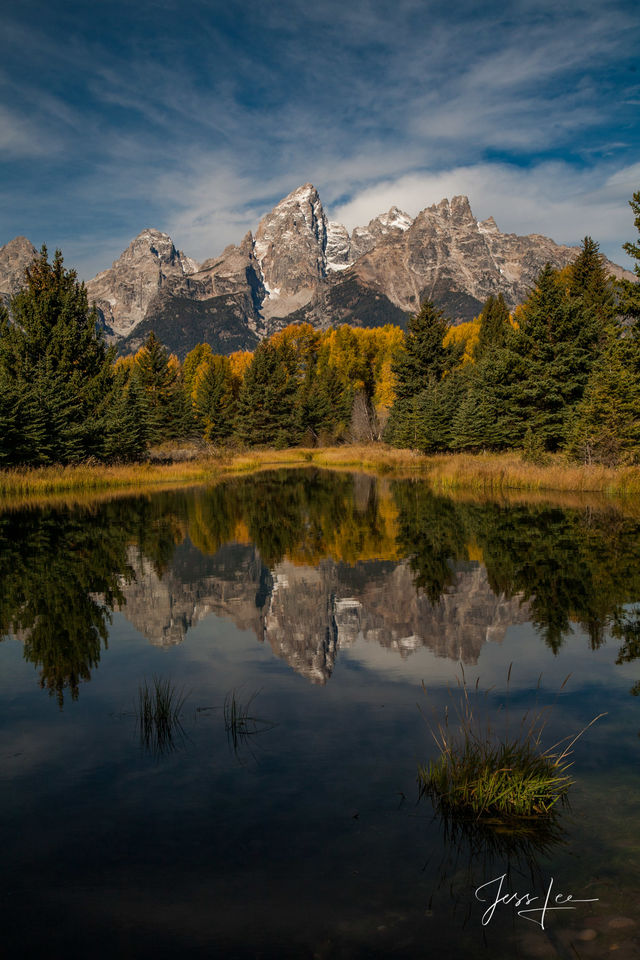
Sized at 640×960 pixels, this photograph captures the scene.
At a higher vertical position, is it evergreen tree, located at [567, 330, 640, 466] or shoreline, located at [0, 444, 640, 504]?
evergreen tree, located at [567, 330, 640, 466]

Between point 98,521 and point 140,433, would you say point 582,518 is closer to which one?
point 98,521

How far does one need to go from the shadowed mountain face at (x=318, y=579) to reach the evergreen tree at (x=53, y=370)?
12.9 metres

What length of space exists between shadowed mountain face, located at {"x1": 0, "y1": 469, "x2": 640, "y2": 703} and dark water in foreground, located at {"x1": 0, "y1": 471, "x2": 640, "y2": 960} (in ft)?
0.29

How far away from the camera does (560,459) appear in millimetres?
33969

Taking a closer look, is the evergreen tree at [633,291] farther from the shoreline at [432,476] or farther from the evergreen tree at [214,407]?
the evergreen tree at [214,407]

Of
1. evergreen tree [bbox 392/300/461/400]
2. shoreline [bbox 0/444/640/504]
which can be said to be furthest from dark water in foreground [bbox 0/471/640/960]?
evergreen tree [bbox 392/300/461/400]

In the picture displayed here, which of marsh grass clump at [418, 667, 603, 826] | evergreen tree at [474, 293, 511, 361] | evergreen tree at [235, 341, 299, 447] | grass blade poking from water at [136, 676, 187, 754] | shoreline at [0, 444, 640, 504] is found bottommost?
grass blade poking from water at [136, 676, 187, 754]

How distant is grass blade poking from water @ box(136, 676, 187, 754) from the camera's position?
5.86 meters

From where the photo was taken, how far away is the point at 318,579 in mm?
12953

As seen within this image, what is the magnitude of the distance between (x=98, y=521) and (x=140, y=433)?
81.2 ft

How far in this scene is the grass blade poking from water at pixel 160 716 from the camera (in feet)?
19.2

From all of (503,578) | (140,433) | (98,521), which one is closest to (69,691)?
(503,578)

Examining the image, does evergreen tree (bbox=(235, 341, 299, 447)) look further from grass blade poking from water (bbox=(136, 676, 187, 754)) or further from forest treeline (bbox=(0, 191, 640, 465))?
grass blade poking from water (bbox=(136, 676, 187, 754))

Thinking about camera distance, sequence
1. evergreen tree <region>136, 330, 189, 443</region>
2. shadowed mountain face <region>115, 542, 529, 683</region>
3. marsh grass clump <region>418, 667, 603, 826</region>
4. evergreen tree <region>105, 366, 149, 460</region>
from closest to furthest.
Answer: marsh grass clump <region>418, 667, 603, 826</region>
shadowed mountain face <region>115, 542, 529, 683</region>
evergreen tree <region>105, 366, 149, 460</region>
evergreen tree <region>136, 330, 189, 443</region>
